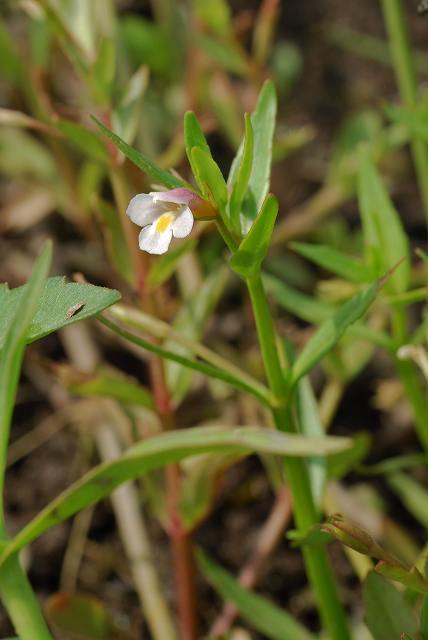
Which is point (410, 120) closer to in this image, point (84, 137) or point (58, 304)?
point (84, 137)

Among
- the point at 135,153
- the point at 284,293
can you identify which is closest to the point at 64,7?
the point at 284,293

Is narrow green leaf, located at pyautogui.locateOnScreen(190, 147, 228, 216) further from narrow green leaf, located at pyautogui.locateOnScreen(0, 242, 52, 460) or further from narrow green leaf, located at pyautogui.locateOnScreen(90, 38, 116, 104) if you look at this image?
narrow green leaf, located at pyautogui.locateOnScreen(90, 38, 116, 104)

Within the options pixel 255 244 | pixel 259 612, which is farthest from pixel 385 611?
pixel 255 244

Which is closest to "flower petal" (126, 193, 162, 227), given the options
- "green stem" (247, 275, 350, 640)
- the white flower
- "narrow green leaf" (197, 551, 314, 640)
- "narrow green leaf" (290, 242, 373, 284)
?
the white flower

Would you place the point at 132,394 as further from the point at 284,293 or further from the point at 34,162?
the point at 34,162

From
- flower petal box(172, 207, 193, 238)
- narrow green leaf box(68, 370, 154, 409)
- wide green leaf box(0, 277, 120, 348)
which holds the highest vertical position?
flower petal box(172, 207, 193, 238)

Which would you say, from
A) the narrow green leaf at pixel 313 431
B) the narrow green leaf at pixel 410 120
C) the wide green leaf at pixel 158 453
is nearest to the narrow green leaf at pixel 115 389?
the narrow green leaf at pixel 313 431
